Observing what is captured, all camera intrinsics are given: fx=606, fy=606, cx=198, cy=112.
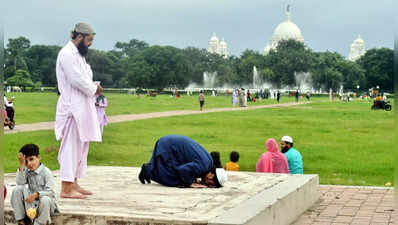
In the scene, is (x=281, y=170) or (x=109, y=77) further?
(x=109, y=77)

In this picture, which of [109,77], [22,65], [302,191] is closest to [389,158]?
[302,191]

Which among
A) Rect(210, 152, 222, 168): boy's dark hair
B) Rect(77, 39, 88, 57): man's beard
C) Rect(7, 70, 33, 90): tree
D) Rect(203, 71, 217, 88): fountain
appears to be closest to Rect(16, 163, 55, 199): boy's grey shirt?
Rect(77, 39, 88, 57): man's beard

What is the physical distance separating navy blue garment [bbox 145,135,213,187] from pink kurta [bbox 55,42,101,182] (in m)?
0.93

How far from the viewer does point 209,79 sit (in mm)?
86062

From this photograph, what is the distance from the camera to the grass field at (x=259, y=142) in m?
11.2

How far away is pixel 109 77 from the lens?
7931cm

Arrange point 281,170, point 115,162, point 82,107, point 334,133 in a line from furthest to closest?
point 334,133, point 115,162, point 281,170, point 82,107

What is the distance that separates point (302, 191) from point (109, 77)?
73.9 metres

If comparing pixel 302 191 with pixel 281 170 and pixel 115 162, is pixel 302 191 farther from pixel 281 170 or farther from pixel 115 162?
pixel 115 162

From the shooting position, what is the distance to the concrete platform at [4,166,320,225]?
4.76 m

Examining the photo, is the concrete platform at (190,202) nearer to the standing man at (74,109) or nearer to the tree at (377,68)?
the standing man at (74,109)

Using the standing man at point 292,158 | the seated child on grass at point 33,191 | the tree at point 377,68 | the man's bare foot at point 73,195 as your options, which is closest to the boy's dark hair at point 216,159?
the standing man at point 292,158

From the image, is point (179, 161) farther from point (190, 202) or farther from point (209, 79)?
point (209, 79)

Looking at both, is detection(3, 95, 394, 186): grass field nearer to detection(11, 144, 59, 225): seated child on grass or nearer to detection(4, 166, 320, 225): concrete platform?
detection(4, 166, 320, 225): concrete platform
